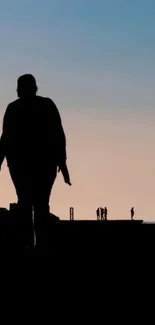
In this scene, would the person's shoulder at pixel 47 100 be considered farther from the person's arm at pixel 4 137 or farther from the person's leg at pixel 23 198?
the person's leg at pixel 23 198

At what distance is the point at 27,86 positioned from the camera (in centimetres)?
1170

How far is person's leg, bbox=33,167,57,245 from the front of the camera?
11.6 meters

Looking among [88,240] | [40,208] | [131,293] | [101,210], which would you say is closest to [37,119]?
[40,208]

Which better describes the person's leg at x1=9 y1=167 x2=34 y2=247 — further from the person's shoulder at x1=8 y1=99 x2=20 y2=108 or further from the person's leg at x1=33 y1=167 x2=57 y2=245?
the person's shoulder at x1=8 y1=99 x2=20 y2=108

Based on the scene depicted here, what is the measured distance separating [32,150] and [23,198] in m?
0.57

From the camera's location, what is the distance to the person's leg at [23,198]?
A: 11.6 m

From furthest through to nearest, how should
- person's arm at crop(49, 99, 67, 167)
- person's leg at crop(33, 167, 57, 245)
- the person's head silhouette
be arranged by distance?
person's arm at crop(49, 99, 67, 167) → the person's head silhouette → person's leg at crop(33, 167, 57, 245)

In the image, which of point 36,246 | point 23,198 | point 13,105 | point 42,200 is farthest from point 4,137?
point 36,246

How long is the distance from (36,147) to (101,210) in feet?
143

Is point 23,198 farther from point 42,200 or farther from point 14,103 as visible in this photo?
point 14,103

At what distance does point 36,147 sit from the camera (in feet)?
38.8

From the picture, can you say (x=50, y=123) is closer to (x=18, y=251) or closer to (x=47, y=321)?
(x=18, y=251)

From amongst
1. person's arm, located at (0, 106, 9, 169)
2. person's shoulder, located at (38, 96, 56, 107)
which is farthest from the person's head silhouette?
person's arm, located at (0, 106, 9, 169)

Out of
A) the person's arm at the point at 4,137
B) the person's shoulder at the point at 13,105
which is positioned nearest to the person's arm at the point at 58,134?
the person's shoulder at the point at 13,105
